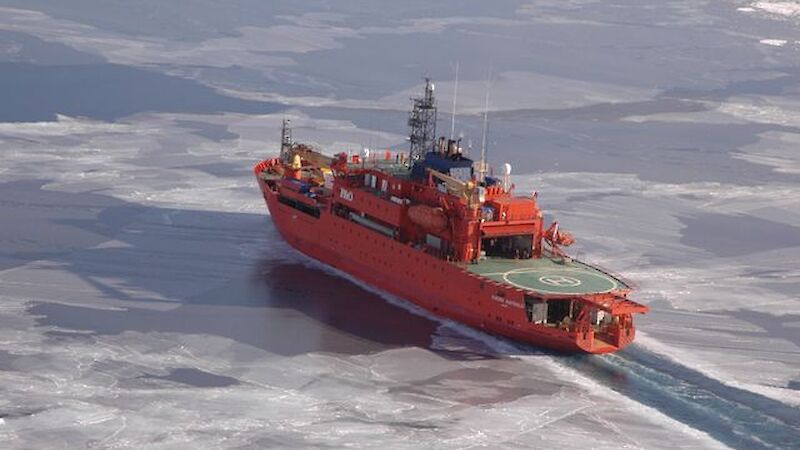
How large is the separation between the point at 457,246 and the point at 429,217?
2.54 feet

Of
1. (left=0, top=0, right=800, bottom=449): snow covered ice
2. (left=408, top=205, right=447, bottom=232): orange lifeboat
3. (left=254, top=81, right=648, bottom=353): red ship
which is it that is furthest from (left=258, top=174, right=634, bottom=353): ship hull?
(left=408, top=205, right=447, bottom=232): orange lifeboat

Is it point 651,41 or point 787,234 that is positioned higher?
point 651,41

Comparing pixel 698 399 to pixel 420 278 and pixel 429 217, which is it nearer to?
pixel 420 278

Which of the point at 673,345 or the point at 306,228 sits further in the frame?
the point at 306,228

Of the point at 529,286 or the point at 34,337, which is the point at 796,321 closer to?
the point at 529,286

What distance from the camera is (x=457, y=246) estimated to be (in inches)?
1065

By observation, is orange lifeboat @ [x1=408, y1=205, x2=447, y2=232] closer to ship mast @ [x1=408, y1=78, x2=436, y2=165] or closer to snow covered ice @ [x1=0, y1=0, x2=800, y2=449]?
snow covered ice @ [x1=0, y1=0, x2=800, y2=449]

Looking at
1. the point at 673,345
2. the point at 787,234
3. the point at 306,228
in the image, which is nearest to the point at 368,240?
the point at 306,228

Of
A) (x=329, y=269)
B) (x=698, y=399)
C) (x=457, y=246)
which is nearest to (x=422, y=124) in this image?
(x=329, y=269)

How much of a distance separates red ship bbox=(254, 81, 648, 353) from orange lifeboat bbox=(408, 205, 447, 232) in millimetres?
25

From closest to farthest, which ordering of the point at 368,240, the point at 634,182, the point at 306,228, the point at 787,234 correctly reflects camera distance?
1. the point at 368,240
2. the point at 306,228
3. the point at 787,234
4. the point at 634,182

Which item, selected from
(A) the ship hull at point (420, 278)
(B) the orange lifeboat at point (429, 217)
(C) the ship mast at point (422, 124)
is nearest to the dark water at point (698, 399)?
(A) the ship hull at point (420, 278)

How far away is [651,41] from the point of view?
213 ft

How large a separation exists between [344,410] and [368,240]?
7.71 m
